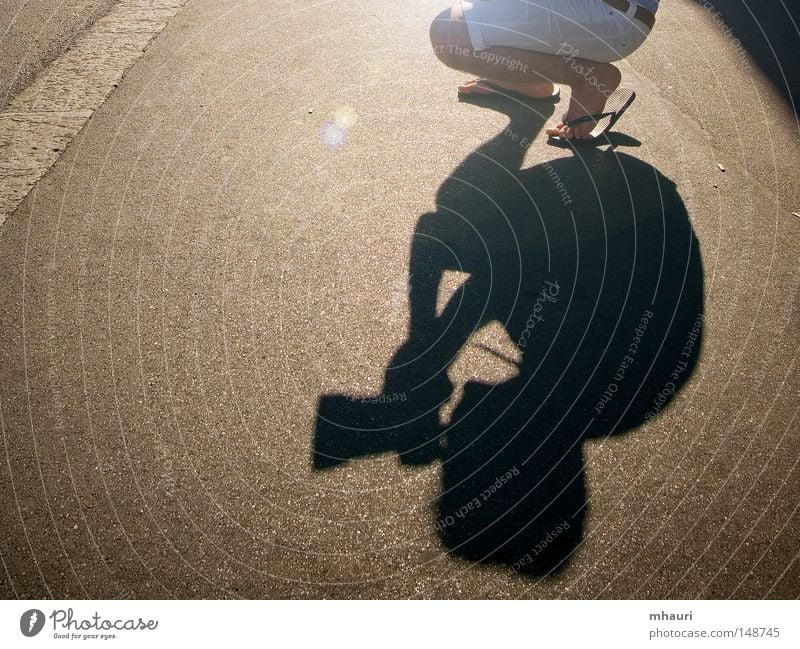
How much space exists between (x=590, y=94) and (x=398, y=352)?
2848 mm

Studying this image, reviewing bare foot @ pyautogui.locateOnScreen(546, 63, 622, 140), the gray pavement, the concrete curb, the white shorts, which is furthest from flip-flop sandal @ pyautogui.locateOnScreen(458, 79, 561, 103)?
the concrete curb

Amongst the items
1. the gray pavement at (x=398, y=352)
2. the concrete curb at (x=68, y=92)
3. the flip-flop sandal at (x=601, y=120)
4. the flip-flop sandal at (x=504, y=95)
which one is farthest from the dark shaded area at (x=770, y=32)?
the concrete curb at (x=68, y=92)

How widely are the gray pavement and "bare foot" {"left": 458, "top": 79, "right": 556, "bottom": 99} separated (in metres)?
0.18

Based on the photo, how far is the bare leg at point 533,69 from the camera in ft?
13.7

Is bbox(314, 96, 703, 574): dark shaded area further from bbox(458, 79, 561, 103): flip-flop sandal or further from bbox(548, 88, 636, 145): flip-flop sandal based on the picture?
bbox(458, 79, 561, 103): flip-flop sandal

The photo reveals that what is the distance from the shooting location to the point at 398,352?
295 centimetres

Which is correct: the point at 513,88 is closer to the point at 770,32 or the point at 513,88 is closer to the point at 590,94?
the point at 590,94

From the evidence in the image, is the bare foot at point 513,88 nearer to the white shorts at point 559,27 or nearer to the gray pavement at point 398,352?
the gray pavement at point 398,352

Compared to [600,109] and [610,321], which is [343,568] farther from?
[600,109]

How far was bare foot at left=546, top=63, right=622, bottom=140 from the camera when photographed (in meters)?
4.18

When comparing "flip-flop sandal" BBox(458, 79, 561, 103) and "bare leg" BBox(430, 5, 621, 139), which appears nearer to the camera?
"bare leg" BBox(430, 5, 621, 139)

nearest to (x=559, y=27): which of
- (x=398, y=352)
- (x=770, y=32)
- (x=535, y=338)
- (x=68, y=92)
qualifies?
(x=535, y=338)

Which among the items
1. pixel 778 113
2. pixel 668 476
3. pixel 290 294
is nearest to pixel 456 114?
pixel 290 294

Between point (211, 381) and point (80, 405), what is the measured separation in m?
0.69
